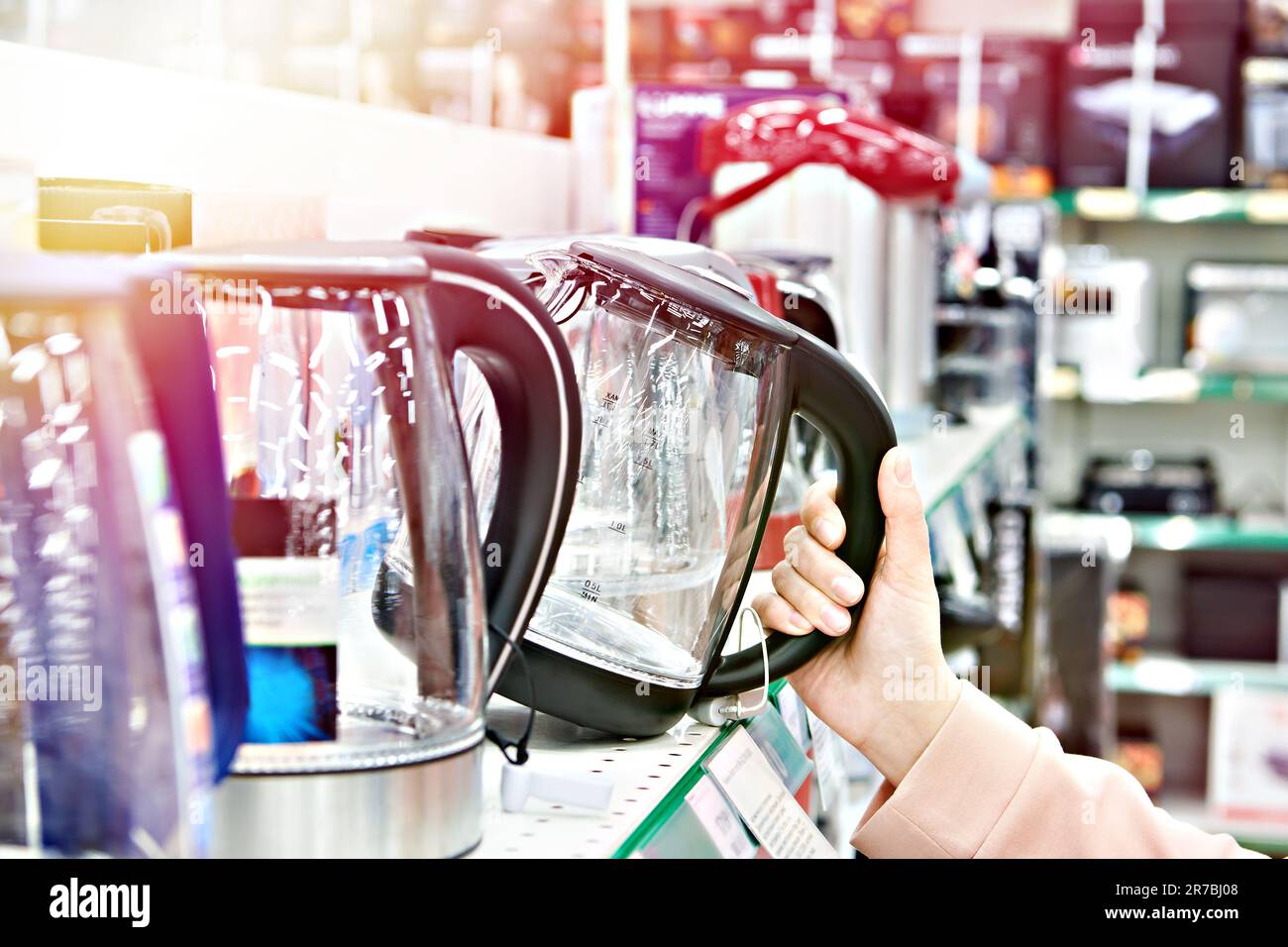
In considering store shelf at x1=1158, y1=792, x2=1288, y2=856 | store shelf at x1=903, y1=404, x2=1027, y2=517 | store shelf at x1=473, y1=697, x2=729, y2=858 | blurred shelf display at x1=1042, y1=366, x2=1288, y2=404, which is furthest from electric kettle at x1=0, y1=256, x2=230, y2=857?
store shelf at x1=1158, y1=792, x2=1288, y2=856

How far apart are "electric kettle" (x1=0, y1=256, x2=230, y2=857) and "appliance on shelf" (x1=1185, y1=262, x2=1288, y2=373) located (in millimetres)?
3185

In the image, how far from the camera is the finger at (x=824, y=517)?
0.77 metres

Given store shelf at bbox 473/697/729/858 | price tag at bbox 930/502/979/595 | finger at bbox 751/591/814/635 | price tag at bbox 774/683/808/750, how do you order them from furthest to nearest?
1. price tag at bbox 930/502/979/595
2. price tag at bbox 774/683/808/750
3. finger at bbox 751/591/814/635
4. store shelf at bbox 473/697/729/858

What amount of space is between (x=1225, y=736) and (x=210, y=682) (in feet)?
10.9

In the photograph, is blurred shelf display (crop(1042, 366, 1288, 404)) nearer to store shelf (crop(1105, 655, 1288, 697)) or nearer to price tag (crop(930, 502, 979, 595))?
store shelf (crop(1105, 655, 1288, 697))

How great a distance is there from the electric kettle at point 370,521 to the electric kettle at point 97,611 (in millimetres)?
28

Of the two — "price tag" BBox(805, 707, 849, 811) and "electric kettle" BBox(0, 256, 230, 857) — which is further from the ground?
"electric kettle" BBox(0, 256, 230, 857)

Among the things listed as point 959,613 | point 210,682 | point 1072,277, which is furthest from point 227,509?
point 1072,277

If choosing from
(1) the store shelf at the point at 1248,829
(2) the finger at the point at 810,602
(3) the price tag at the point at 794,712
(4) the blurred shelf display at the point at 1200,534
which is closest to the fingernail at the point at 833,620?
(2) the finger at the point at 810,602

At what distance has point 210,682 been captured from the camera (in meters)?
0.47

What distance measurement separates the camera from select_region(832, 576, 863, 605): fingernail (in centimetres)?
77

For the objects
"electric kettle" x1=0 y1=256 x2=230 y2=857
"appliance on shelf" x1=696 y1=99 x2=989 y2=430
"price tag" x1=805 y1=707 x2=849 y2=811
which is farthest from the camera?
"appliance on shelf" x1=696 y1=99 x2=989 y2=430

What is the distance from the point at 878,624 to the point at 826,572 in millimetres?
70

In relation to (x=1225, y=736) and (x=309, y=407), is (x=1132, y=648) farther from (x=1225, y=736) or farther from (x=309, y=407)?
(x=309, y=407)
